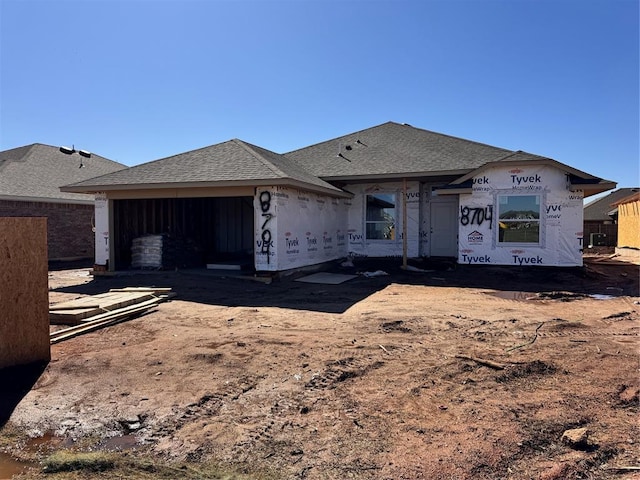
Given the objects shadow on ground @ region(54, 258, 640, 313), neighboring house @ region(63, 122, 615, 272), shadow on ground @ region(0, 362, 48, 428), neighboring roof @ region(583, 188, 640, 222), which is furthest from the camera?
neighboring roof @ region(583, 188, 640, 222)

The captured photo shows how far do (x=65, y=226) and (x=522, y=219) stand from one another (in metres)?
18.4

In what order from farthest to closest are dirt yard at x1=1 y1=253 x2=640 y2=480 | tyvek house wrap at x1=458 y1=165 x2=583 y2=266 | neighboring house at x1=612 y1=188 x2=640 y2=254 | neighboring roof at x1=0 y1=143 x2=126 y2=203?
1. neighboring house at x1=612 y1=188 x2=640 y2=254
2. neighboring roof at x1=0 y1=143 x2=126 y2=203
3. tyvek house wrap at x1=458 y1=165 x2=583 y2=266
4. dirt yard at x1=1 y1=253 x2=640 y2=480

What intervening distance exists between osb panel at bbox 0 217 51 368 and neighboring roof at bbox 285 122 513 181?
38.6 ft

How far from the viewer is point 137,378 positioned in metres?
5.12

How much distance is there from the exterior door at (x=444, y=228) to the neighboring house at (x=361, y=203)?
0.12ft

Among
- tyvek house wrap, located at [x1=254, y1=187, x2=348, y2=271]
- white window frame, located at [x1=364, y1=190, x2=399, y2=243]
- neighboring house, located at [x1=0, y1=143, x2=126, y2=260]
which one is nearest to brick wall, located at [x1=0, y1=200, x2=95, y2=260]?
neighboring house, located at [x1=0, y1=143, x2=126, y2=260]

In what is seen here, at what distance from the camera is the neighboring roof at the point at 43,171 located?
18.5m

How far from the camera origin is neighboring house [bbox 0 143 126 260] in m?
18.2

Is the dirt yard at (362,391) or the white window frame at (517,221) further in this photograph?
the white window frame at (517,221)

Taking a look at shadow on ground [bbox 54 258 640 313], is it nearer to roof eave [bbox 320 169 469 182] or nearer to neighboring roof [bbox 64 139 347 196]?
neighboring roof [bbox 64 139 347 196]

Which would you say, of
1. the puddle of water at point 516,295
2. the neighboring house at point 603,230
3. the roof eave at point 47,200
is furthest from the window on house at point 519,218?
the neighboring house at point 603,230

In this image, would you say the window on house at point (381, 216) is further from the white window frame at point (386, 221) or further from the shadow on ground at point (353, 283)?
the shadow on ground at point (353, 283)

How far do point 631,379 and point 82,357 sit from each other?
6369 millimetres

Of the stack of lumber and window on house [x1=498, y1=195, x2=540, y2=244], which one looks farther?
window on house [x1=498, y1=195, x2=540, y2=244]
